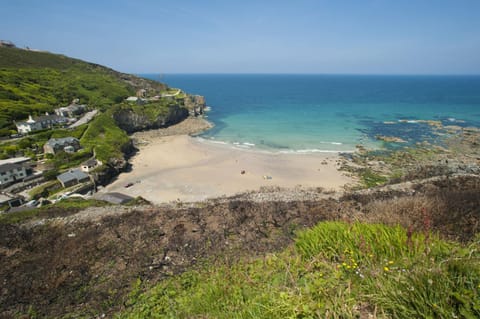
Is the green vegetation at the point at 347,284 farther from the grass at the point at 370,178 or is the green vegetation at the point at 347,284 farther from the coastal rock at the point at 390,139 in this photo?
the coastal rock at the point at 390,139

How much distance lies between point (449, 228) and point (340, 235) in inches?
149

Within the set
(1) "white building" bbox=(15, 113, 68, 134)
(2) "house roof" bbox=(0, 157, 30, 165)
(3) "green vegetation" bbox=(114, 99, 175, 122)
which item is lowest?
(2) "house roof" bbox=(0, 157, 30, 165)

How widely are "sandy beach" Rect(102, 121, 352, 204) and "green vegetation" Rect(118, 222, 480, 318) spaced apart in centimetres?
1961

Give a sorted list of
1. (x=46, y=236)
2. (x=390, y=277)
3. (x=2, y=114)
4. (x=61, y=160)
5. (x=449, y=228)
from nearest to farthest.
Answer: (x=390, y=277) → (x=449, y=228) → (x=46, y=236) → (x=61, y=160) → (x=2, y=114)

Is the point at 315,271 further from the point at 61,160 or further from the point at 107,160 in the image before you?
the point at 61,160

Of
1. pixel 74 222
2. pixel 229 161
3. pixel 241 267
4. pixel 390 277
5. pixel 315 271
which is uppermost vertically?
pixel 390 277

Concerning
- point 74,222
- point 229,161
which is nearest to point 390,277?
point 74,222

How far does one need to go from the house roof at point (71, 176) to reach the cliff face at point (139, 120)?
25.2 meters

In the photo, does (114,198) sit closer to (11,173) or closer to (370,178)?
(11,173)

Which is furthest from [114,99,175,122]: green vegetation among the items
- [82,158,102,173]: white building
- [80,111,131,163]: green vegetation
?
[82,158,102,173]: white building

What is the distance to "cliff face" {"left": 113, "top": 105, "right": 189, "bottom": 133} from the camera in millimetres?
50125

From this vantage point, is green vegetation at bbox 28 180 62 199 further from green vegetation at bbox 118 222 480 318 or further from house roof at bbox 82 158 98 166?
green vegetation at bbox 118 222 480 318

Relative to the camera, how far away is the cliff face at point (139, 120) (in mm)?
50125

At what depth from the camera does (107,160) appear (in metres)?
29.9
